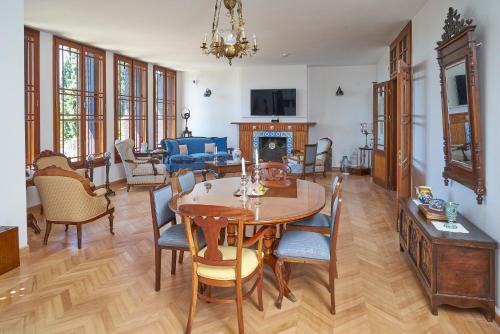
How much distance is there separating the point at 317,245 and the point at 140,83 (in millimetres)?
7197

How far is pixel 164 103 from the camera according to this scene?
9.95 m

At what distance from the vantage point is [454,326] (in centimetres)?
246

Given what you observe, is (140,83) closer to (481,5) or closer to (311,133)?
(311,133)

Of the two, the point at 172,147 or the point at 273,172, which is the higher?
the point at 172,147

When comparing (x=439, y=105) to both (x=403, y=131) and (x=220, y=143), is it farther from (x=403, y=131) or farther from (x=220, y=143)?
(x=220, y=143)

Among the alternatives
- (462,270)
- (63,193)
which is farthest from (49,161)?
(462,270)

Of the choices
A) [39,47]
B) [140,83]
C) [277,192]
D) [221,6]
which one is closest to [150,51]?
[140,83]

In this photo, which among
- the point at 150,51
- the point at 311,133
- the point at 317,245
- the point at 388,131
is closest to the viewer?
the point at 317,245

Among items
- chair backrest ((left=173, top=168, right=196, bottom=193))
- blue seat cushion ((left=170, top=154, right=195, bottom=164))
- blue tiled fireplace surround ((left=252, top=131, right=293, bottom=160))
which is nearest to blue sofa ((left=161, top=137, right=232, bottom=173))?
blue seat cushion ((left=170, top=154, right=195, bottom=164))

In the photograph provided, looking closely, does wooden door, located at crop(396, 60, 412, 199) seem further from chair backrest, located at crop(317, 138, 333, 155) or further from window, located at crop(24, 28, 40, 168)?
window, located at crop(24, 28, 40, 168)

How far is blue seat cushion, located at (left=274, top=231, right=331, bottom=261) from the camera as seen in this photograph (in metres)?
2.62

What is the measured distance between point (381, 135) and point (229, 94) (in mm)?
4496

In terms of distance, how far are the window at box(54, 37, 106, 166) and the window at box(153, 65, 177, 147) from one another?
2098 mm

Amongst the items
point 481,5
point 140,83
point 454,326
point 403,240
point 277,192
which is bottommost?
point 454,326
